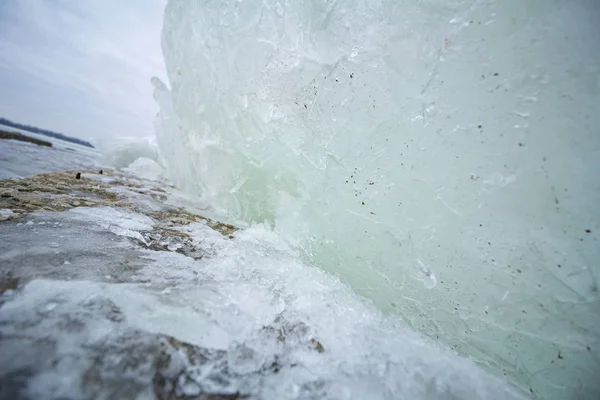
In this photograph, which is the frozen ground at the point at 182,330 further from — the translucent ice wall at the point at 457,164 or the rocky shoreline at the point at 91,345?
the translucent ice wall at the point at 457,164

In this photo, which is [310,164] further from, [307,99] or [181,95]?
[181,95]

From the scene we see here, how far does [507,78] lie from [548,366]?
4.89 feet

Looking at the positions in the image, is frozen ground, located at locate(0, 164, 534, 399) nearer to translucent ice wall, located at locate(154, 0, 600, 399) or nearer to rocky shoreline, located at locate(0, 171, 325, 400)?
rocky shoreline, located at locate(0, 171, 325, 400)

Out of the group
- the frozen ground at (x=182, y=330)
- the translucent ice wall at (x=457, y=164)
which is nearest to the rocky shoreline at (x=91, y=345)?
the frozen ground at (x=182, y=330)

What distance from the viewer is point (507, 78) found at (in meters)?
1.41

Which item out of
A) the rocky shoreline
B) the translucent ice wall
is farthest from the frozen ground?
the translucent ice wall

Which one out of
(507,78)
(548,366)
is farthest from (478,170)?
(548,366)

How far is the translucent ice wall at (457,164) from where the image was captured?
1271 millimetres

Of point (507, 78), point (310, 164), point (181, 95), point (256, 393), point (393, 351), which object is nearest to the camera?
point (256, 393)

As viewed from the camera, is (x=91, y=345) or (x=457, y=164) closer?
(x=91, y=345)

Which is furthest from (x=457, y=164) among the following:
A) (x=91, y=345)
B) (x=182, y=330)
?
(x=91, y=345)

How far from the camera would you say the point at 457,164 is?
62.1 inches

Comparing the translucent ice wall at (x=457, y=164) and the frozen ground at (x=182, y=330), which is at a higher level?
the translucent ice wall at (x=457, y=164)

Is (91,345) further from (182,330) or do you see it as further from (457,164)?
(457,164)
